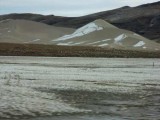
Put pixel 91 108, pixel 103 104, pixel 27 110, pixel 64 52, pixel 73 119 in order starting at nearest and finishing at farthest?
pixel 73 119
pixel 27 110
pixel 91 108
pixel 103 104
pixel 64 52

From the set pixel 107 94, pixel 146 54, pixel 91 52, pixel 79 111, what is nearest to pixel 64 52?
pixel 91 52

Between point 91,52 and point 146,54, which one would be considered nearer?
point 91,52

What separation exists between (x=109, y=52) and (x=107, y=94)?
355ft

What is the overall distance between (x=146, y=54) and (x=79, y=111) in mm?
125922

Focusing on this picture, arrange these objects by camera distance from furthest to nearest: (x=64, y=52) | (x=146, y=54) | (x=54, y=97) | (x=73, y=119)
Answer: (x=146, y=54) → (x=64, y=52) → (x=54, y=97) → (x=73, y=119)

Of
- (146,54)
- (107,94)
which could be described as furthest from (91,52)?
(107,94)

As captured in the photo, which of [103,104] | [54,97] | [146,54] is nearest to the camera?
[103,104]

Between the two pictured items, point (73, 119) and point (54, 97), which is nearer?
point (73, 119)

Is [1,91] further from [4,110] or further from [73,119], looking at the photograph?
[73,119]

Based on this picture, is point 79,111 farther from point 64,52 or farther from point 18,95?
point 64,52

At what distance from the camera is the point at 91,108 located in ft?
71.6

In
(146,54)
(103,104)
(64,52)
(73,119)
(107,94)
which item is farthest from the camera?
(146,54)

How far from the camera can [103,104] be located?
23.6 m

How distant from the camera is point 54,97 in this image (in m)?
25.5
